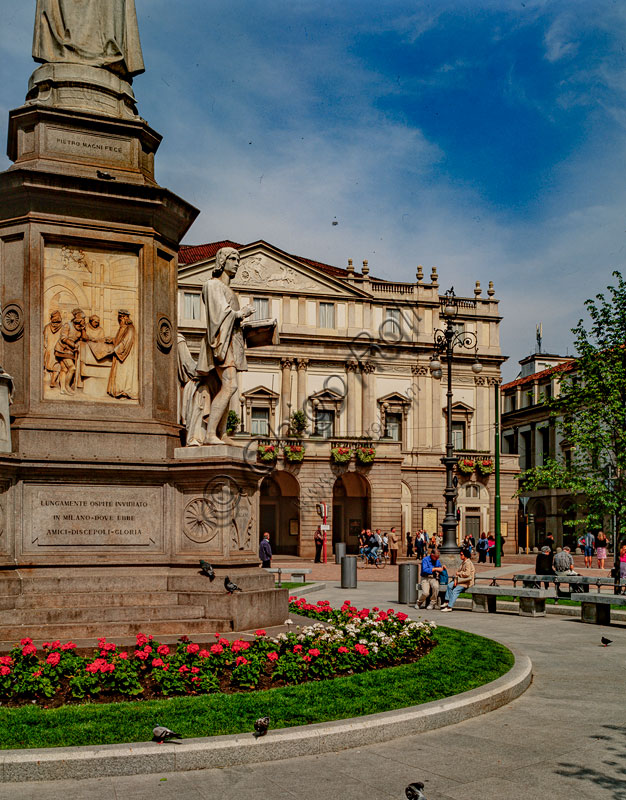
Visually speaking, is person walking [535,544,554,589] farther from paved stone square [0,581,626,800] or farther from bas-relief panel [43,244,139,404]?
bas-relief panel [43,244,139,404]

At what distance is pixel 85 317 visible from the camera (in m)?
10.9

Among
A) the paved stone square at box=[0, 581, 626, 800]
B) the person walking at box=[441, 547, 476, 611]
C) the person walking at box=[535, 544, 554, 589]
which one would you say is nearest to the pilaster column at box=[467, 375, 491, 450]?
the person walking at box=[535, 544, 554, 589]

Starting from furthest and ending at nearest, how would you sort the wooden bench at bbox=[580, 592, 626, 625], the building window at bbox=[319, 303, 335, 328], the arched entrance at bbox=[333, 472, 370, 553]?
the building window at bbox=[319, 303, 335, 328] → the arched entrance at bbox=[333, 472, 370, 553] → the wooden bench at bbox=[580, 592, 626, 625]

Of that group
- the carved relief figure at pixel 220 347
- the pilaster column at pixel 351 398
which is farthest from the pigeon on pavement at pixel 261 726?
the pilaster column at pixel 351 398

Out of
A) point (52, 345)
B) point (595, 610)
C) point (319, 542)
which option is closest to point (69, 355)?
point (52, 345)

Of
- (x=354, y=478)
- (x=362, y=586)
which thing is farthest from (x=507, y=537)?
(x=362, y=586)

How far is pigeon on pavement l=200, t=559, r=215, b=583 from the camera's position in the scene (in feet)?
33.3

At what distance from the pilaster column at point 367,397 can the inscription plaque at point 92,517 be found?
48215mm

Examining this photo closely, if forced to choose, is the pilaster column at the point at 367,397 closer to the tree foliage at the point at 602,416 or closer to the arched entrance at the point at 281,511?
the arched entrance at the point at 281,511

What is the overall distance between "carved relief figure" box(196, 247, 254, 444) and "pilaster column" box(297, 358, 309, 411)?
46681mm

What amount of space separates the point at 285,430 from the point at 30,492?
4584 centimetres

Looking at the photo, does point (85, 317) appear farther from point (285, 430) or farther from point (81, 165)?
point (285, 430)

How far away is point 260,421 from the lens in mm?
58250

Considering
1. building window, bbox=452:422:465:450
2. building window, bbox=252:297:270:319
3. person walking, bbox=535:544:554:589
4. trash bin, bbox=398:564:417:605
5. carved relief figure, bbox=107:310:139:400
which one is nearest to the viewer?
carved relief figure, bbox=107:310:139:400
